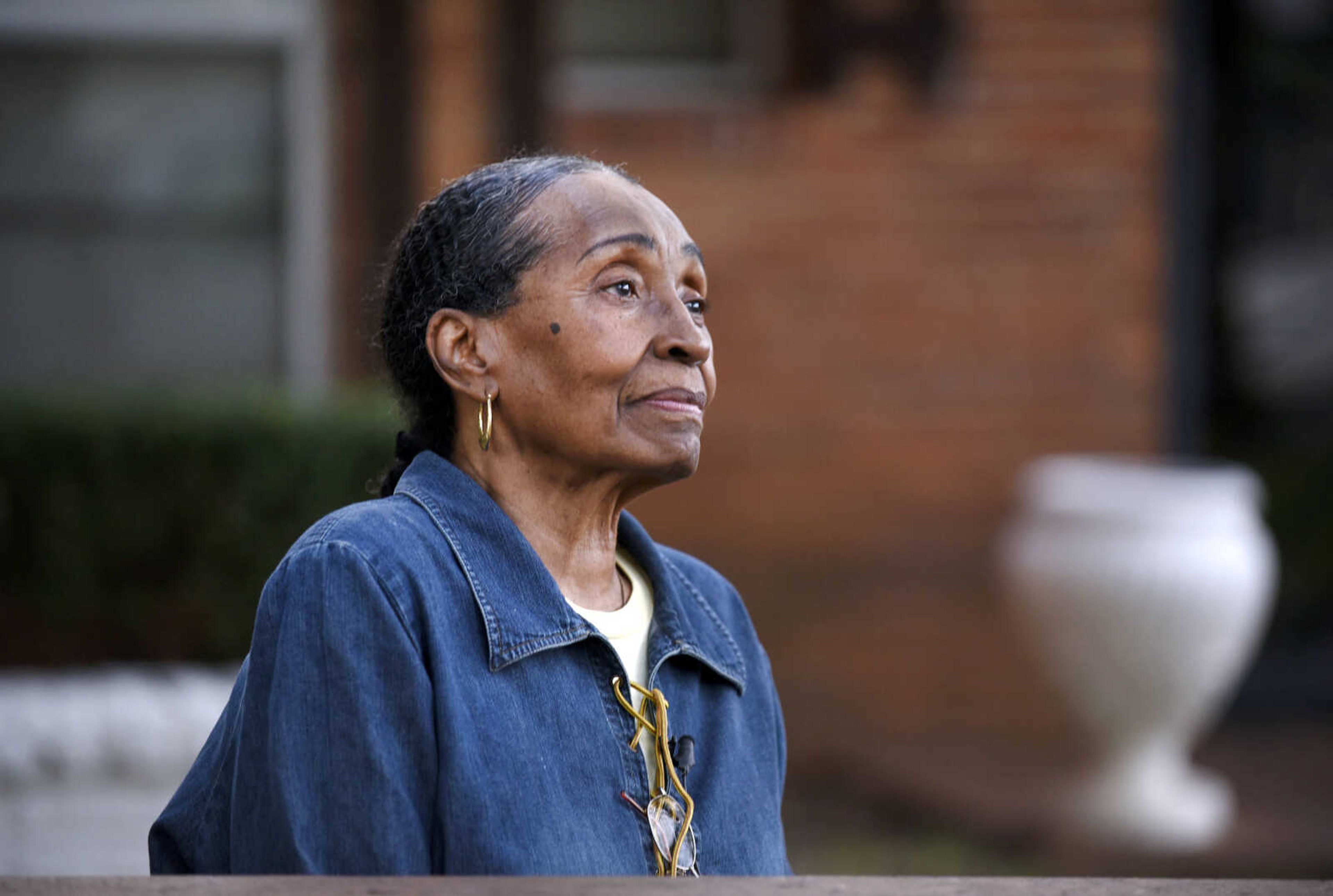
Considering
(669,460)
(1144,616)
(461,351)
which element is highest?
(461,351)

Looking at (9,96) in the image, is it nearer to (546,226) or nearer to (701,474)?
(701,474)

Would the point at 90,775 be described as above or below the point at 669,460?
below

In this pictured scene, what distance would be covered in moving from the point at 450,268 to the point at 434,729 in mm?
589

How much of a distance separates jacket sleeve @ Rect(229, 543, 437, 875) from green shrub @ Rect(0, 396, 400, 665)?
10.2 ft

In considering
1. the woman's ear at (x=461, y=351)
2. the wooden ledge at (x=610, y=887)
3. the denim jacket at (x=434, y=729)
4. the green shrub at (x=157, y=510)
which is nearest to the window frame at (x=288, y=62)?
the green shrub at (x=157, y=510)

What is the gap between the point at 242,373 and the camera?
5.99m

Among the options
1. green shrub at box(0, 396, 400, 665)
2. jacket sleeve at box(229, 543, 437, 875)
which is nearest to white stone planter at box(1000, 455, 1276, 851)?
green shrub at box(0, 396, 400, 665)

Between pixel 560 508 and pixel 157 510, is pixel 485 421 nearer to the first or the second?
pixel 560 508

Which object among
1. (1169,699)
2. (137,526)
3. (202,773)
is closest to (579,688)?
(202,773)

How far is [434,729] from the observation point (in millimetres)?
1720

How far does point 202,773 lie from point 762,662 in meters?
0.74

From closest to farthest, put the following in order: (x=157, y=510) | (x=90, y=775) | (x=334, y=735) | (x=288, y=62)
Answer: (x=334, y=735)
(x=90, y=775)
(x=157, y=510)
(x=288, y=62)

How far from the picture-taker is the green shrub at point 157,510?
15.6ft

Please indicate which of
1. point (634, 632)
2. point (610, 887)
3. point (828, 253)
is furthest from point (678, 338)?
point (828, 253)
